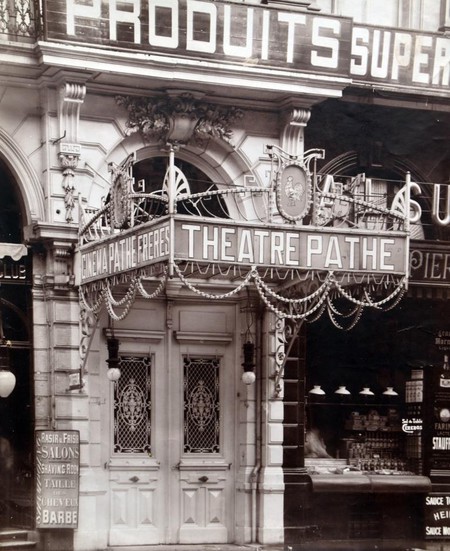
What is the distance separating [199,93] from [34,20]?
2.77 m

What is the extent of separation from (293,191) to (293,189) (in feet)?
0.10

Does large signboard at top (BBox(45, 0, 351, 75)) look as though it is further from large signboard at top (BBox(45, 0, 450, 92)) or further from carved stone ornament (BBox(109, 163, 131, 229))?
carved stone ornament (BBox(109, 163, 131, 229))

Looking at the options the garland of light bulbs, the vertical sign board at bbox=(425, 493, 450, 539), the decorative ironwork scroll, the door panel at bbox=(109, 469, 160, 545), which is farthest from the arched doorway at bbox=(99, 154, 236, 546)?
the vertical sign board at bbox=(425, 493, 450, 539)

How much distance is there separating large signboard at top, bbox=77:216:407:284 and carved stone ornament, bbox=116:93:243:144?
2393 mm

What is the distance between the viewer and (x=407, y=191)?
17.4 metres

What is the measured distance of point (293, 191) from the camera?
1698 cm

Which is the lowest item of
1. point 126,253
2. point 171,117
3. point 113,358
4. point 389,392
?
point 389,392

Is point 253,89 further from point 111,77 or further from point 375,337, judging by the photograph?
point 375,337

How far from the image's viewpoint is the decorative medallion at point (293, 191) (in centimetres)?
1689

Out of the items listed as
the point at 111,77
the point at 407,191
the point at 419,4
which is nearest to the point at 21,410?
the point at 111,77

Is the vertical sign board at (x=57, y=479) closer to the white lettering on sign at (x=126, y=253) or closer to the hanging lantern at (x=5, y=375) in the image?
the hanging lantern at (x=5, y=375)

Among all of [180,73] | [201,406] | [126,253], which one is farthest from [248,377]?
[180,73]

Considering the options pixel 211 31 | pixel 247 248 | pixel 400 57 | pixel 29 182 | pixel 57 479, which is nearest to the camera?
pixel 247 248

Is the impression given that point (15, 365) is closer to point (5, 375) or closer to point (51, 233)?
point (5, 375)
